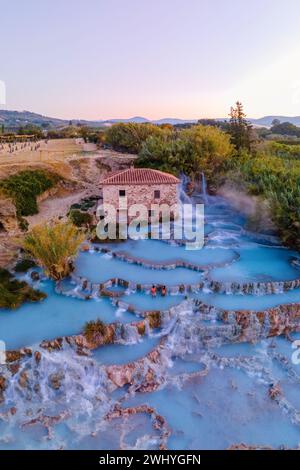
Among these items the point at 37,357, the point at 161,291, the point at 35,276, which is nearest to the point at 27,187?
the point at 35,276

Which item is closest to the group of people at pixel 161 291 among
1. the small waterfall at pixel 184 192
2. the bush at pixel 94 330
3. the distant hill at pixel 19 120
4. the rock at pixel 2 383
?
the bush at pixel 94 330

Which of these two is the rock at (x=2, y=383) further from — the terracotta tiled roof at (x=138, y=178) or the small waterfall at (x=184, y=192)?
the small waterfall at (x=184, y=192)

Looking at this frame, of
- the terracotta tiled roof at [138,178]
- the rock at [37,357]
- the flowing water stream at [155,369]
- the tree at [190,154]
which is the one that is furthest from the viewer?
the tree at [190,154]

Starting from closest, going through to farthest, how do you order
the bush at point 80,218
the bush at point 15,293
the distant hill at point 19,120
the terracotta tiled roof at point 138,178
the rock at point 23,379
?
1. the rock at point 23,379
2. the bush at point 15,293
3. the bush at point 80,218
4. the terracotta tiled roof at point 138,178
5. the distant hill at point 19,120

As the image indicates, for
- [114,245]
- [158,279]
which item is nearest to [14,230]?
[114,245]
